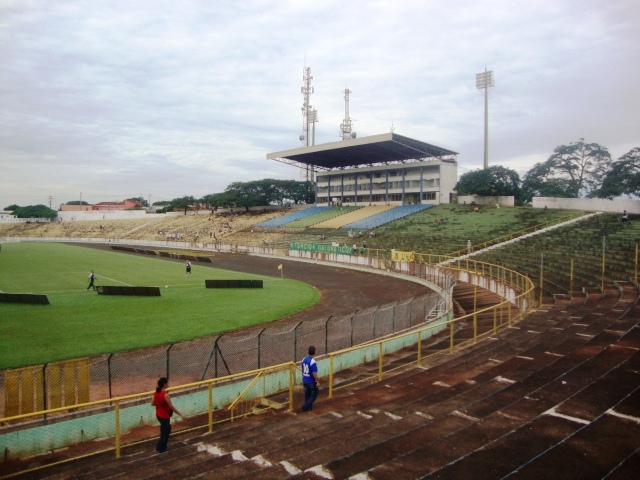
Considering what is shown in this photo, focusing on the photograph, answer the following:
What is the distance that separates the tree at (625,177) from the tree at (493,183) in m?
14.3

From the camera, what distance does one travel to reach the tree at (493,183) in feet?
248

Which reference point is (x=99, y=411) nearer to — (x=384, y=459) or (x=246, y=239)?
(x=384, y=459)

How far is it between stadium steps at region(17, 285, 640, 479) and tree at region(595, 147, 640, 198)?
6227cm

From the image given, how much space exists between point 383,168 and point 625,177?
131ft

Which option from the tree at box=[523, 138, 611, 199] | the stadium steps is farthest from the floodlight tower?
the stadium steps

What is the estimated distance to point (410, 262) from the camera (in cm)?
4231

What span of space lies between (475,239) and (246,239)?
42645mm

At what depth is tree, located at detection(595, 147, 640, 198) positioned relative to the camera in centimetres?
6406

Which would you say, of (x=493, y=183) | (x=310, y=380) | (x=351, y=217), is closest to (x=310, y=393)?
(x=310, y=380)

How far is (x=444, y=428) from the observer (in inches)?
353

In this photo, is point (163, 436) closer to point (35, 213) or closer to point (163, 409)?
point (163, 409)

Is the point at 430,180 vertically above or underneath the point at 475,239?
above

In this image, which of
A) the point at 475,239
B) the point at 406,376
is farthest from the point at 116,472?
the point at 475,239

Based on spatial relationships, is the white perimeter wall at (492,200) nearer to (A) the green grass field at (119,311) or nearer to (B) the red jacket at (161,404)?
(A) the green grass field at (119,311)
